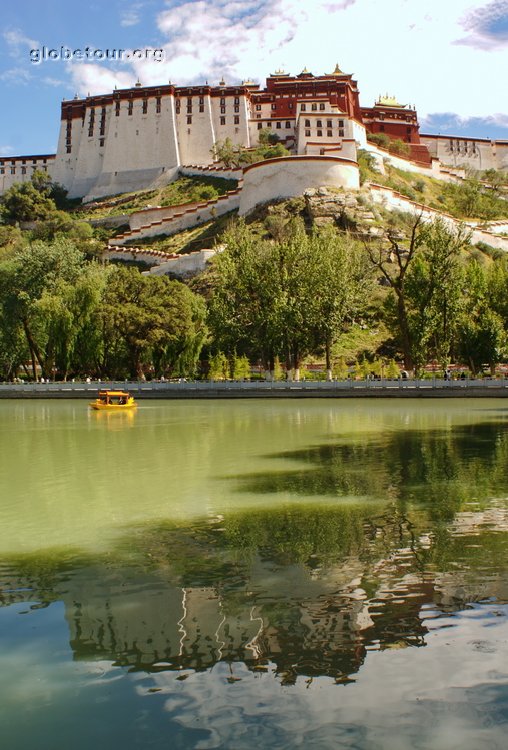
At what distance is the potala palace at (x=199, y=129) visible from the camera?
89.9m

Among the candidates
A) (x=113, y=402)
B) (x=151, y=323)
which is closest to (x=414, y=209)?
(x=151, y=323)

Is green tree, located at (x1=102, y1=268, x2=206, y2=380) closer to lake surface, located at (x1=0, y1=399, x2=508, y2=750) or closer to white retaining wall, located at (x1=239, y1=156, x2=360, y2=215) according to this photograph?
white retaining wall, located at (x1=239, y1=156, x2=360, y2=215)

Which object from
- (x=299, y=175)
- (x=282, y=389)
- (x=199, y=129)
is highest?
(x=199, y=129)

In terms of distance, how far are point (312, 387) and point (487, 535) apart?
3237 centimetres

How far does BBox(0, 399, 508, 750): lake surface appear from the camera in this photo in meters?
5.15

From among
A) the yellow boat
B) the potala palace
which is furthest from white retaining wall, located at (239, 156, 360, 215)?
the yellow boat

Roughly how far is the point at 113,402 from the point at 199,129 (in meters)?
66.8

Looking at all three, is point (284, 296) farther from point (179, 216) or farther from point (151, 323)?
point (179, 216)

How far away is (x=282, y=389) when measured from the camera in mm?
43188

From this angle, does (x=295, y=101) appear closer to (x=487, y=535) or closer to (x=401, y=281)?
(x=401, y=281)

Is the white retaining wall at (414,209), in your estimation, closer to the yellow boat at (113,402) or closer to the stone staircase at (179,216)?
the stone staircase at (179,216)

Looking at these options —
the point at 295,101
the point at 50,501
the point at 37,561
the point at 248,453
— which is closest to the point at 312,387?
the point at 248,453

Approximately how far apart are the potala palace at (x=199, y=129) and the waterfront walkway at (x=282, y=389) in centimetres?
4702

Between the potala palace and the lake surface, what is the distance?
75695 mm
